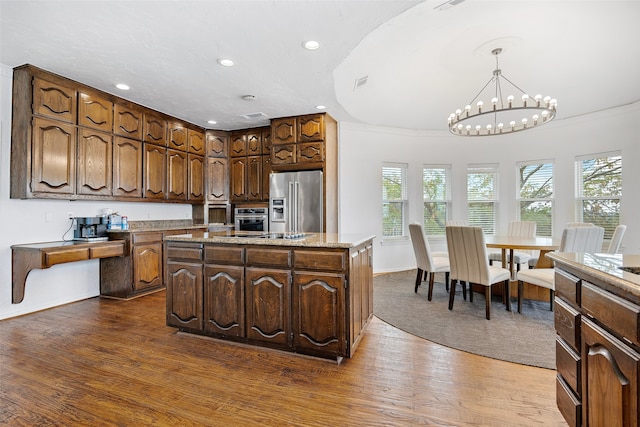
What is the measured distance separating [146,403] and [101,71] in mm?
3277

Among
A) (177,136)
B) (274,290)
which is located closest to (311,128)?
(177,136)

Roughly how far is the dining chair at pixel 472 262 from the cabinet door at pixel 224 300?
7.63 ft

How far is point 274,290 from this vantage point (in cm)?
237

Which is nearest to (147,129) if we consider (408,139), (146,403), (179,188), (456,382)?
(179,188)

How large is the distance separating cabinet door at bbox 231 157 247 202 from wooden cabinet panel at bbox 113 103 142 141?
1621mm

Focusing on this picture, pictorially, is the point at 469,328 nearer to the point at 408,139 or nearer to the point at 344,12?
the point at 344,12

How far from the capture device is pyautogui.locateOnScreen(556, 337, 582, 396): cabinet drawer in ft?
4.31

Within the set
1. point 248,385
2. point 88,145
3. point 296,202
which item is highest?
point 88,145

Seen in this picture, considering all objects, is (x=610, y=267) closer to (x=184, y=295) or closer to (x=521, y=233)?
(x=184, y=295)

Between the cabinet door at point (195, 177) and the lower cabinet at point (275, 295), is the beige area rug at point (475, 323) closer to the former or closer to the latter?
the lower cabinet at point (275, 295)

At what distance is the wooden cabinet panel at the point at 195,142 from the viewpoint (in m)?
5.11

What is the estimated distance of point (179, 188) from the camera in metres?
4.88

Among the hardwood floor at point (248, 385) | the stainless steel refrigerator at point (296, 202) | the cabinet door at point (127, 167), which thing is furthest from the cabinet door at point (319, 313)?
the cabinet door at point (127, 167)

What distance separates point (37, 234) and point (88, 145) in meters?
1.16
